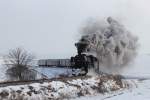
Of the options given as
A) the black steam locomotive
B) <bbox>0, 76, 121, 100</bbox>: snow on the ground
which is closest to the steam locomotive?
the black steam locomotive

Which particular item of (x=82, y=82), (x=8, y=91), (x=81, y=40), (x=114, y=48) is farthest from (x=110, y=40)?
(x=8, y=91)

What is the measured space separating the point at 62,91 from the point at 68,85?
2449 millimetres

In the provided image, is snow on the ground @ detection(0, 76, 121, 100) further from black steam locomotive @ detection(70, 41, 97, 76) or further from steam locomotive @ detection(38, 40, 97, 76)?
black steam locomotive @ detection(70, 41, 97, 76)

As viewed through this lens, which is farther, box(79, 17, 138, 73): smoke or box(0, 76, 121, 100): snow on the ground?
box(79, 17, 138, 73): smoke

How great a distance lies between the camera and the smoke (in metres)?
63.4

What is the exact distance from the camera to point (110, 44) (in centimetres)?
6475

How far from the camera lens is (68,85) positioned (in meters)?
38.2

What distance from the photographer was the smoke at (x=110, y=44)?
63406 mm

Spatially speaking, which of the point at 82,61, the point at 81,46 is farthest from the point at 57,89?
the point at 81,46

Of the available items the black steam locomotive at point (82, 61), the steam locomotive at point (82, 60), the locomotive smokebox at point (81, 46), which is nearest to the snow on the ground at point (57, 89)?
the steam locomotive at point (82, 60)

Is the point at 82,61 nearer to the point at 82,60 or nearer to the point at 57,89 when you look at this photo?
the point at 82,60

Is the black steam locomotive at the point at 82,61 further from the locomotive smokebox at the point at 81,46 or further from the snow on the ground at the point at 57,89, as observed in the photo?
the snow on the ground at the point at 57,89

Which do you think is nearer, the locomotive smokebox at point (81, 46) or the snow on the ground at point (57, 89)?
the snow on the ground at point (57, 89)

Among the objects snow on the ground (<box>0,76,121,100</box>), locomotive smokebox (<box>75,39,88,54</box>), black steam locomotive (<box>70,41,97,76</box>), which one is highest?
locomotive smokebox (<box>75,39,88,54</box>)
